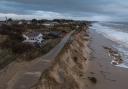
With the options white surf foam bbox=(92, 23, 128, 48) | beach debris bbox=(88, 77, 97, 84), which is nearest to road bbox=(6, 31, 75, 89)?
beach debris bbox=(88, 77, 97, 84)

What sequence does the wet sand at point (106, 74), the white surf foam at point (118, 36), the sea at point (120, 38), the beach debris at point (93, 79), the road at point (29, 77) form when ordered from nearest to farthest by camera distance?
the road at point (29, 77) < the wet sand at point (106, 74) < the beach debris at point (93, 79) < the sea at point (120, 38) < the white surf foam at point (118, 36)

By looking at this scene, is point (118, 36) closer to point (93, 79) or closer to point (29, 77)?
point (93, 79)

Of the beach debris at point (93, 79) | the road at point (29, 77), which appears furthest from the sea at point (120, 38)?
the road at point (29, 77)

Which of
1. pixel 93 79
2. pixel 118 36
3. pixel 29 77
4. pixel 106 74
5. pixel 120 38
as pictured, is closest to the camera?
pixel 29 77

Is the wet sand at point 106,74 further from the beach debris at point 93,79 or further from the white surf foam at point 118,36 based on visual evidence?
the white surf foam at point 118,36

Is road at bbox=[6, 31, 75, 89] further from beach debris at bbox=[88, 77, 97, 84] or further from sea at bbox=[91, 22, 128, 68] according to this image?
sea at bbox=[91, 22, 128, 68]

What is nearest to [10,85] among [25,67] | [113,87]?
[25,67]

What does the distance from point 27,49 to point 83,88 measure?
957cm

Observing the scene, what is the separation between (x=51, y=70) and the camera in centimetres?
1525

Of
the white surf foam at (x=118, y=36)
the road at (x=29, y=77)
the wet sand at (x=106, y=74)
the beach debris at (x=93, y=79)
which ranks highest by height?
the road at (x=29, y=77)

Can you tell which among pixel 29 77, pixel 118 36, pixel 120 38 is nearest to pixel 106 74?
pixel 29 77

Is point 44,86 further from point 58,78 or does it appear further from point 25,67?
point 25,67

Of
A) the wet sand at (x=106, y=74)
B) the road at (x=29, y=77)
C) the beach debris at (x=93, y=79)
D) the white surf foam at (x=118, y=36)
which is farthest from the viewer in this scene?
the white surf foam at (x=118, y=36)

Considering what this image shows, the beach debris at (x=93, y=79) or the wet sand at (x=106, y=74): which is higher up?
the beach debris at (x=93, y=79)
